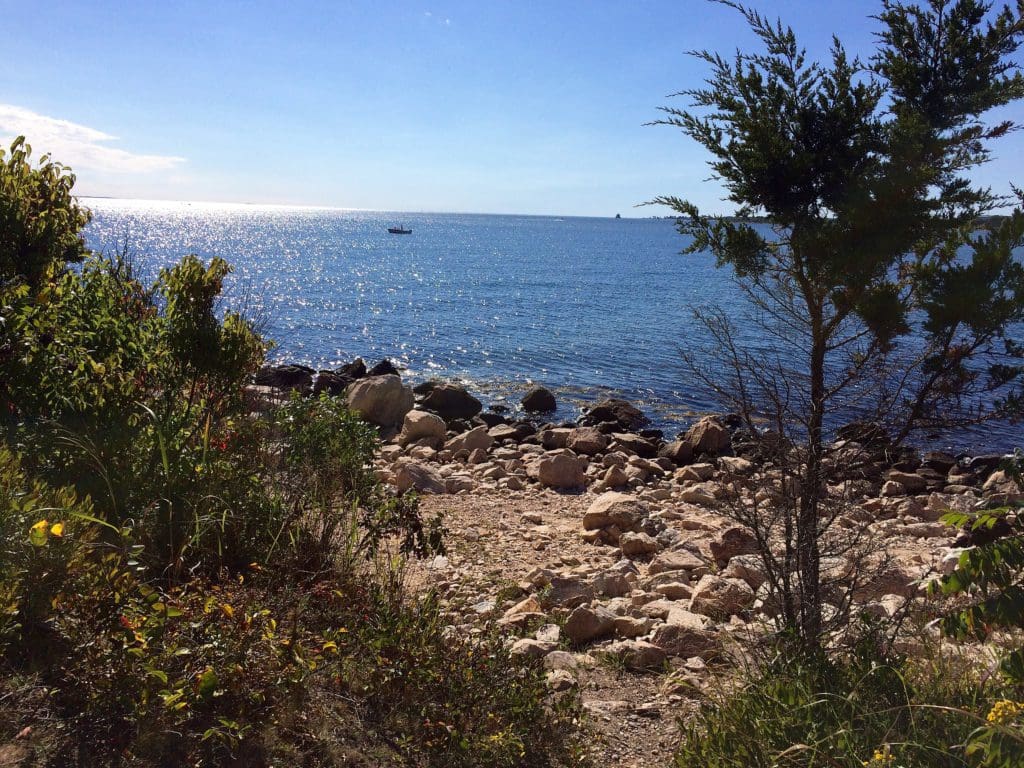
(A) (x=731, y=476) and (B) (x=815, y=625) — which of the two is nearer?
(B) (x=815, y=625)

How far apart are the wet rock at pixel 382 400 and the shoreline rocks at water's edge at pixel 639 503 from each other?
0.10 feet

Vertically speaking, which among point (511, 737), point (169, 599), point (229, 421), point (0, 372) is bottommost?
point (511, 737)

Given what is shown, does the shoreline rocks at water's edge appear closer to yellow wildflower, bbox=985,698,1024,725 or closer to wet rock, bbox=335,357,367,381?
yellow wildflower, bbox=985,698,1024,725

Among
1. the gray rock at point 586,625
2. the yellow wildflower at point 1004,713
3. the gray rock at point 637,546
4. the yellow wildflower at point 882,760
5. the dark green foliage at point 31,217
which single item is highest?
the dark green foliage at point 31,217

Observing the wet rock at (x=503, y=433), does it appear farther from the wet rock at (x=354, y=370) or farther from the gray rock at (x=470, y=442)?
the wet rock at (x=354, y=370)

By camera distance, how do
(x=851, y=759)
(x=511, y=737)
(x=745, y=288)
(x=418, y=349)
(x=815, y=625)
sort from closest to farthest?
(x=851, y=759) < (x=511, y=737) < (x=815, y=625) < (x=745, y=288) < (x=418, y=349)

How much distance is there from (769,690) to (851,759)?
0.68m

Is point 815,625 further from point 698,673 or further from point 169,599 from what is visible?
point 169,599

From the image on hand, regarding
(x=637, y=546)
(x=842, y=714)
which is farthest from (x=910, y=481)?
(x=842, y=714)

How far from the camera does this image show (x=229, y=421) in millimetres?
6691

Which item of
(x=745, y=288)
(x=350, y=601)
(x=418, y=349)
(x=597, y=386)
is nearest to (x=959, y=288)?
(x=745, y=288)

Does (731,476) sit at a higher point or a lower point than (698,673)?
higher

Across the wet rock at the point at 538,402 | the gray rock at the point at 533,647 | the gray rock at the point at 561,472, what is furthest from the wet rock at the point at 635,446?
the gray rock at the point at 533,647

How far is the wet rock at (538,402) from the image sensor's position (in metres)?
21.3
